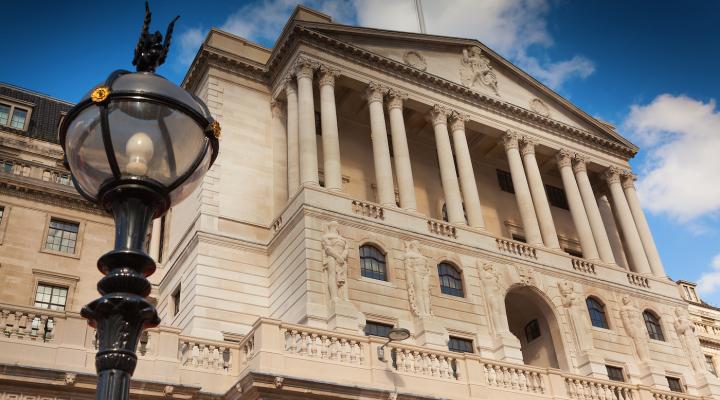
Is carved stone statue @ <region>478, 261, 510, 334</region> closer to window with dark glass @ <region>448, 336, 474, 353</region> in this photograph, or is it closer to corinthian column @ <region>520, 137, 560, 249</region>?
window with dark glass @ <region>448, 336, 474, 353</region>

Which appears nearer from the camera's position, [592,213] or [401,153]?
[401,153]

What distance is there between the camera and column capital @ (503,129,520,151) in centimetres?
3933

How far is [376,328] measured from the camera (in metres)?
27.6

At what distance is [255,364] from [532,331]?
18124mm

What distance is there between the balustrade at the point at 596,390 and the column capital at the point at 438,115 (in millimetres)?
15973

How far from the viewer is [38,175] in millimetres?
36656

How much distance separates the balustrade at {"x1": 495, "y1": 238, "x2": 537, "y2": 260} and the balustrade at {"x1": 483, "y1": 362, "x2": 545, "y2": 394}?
32.1 feet

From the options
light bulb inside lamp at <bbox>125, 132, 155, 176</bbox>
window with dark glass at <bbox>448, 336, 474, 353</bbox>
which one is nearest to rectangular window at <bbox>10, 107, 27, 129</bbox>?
window with dark glass at <bbox>448, 336, 474, 353</bbox>

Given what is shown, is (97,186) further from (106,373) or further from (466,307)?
(466,307)

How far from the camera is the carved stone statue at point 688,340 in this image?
1415 inches

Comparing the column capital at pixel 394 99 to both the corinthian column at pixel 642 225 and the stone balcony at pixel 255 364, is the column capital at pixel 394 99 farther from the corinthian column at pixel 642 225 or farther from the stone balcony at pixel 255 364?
the stone balcony at pixel 255 364

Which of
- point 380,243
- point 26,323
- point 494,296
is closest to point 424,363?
point 380,243

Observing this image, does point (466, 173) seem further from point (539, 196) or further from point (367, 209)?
point (367, 209)

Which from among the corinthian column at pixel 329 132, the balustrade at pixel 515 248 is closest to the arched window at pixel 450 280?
the balustrade at pixel 515 248
